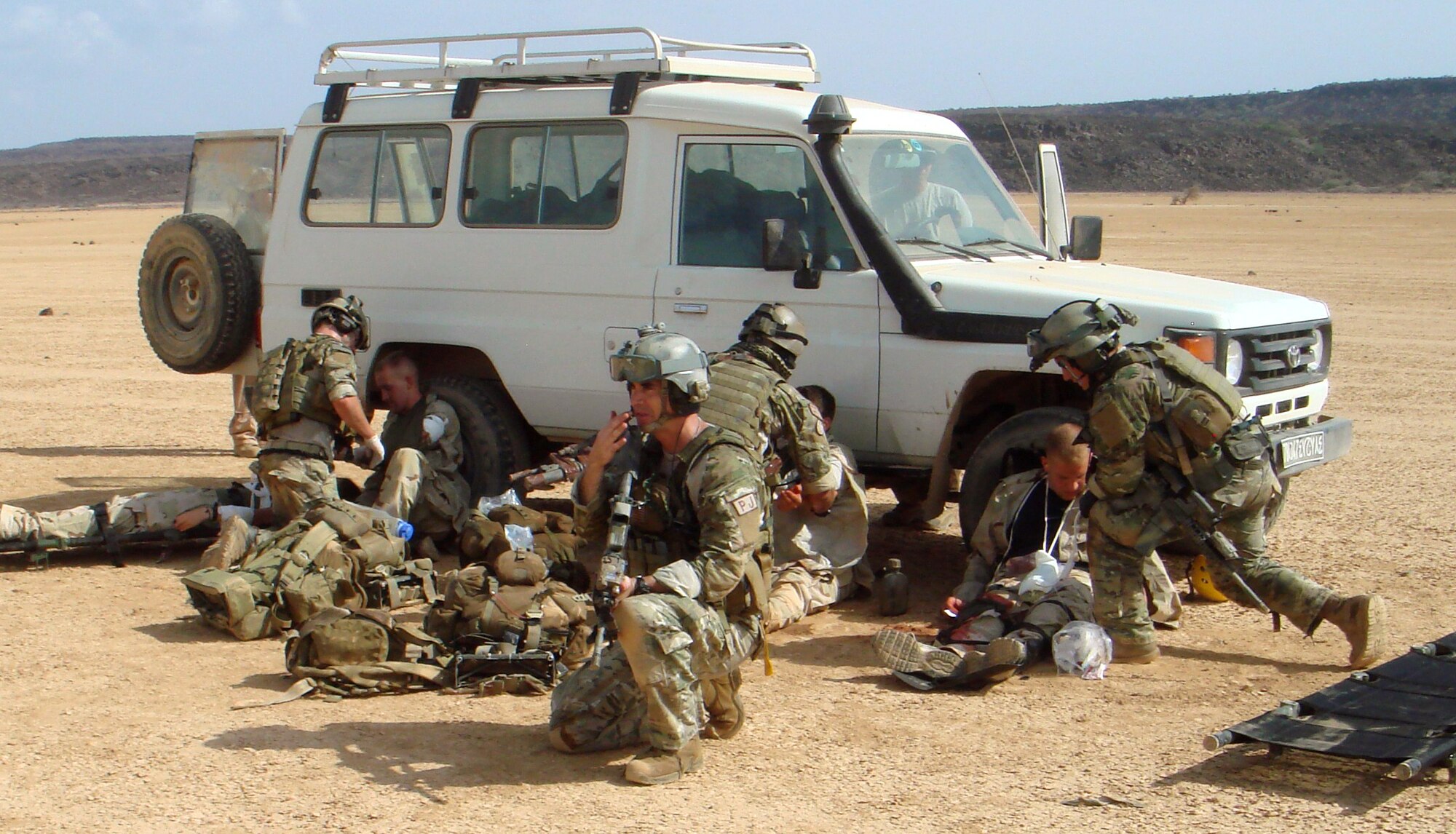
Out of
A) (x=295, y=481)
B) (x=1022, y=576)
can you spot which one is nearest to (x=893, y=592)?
(x=1022, y=576)

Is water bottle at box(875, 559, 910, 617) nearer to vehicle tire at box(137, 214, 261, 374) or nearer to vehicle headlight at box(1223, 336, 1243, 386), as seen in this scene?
vehicle headlight at box(1223, 336, 1243, 386)

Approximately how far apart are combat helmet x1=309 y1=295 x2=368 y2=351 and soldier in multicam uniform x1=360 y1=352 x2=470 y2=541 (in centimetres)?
25

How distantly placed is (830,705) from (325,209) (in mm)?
4415

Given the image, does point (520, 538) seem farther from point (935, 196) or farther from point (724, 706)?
point (935, 196)

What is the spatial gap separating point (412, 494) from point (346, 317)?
3.17 ft

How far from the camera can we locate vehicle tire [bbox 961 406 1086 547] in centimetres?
667

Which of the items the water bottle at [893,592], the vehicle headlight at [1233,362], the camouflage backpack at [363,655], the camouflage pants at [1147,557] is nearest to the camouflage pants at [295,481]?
the camouflage backpack at [363,655]

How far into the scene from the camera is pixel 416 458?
787cm

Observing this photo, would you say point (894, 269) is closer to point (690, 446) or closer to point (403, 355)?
point (690, 446)

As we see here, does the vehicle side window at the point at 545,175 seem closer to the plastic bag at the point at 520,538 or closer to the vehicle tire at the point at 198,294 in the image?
the plastic bag at the point at 520,538

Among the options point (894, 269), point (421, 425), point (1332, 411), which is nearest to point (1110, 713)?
point (894, 269)

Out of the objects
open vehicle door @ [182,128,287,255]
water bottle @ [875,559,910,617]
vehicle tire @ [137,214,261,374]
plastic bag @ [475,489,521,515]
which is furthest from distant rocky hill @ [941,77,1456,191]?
water bottle @ [875,559,910,617]

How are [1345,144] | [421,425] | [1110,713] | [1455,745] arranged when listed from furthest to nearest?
[1345,144]
[421,425]
[1110,713]
[1455,745]

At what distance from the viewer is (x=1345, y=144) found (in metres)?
81.8
